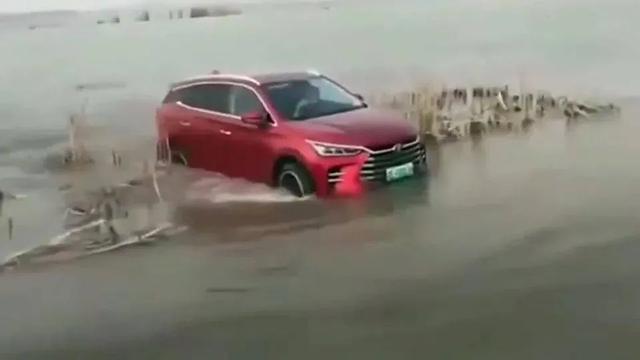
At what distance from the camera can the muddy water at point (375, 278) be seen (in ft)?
20.1

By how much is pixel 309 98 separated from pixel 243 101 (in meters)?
0.64

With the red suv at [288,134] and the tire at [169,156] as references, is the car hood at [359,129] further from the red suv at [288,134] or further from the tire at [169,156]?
the tire at [169,156]

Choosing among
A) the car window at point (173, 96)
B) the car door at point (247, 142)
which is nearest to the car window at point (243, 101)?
the car door at point (247, 142)

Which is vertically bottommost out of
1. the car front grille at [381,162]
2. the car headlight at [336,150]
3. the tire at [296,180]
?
the tire at [296,180]

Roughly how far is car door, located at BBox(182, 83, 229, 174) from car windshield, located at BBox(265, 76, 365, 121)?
0.56 m

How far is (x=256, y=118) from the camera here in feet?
31.0

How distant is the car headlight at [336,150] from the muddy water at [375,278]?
41cm

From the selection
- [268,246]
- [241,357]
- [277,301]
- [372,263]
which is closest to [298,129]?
[268,246]

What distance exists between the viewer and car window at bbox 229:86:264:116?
959cm

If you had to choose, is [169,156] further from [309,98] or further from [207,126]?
[309,98]

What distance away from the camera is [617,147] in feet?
35.7

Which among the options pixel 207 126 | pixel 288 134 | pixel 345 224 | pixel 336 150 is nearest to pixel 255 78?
pixel 207 126

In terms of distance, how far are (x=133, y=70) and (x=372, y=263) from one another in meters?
5.08

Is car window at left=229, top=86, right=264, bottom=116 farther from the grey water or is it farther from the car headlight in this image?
the car headlight
